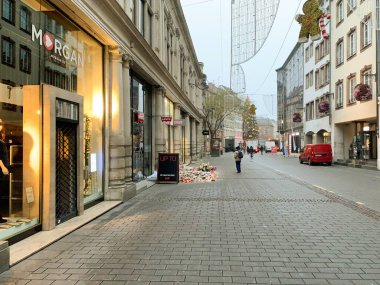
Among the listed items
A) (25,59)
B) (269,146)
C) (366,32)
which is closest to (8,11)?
(25,59)

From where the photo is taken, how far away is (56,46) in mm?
7980

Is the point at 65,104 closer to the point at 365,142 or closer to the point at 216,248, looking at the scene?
the point at 216,248

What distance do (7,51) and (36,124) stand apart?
4.42 ft

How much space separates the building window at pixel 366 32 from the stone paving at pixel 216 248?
18671 mm

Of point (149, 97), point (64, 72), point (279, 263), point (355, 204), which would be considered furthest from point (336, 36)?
point (279, 263)

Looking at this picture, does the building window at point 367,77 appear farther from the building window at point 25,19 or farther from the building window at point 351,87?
the building window at point 25,19

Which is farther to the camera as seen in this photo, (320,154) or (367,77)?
(320,154)

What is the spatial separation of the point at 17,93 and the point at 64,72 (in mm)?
2000

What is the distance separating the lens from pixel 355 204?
10.2 metres

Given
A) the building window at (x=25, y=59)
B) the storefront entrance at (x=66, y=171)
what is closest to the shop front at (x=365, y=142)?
the storefront entrance at (x=66, y=171)

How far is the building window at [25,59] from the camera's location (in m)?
6.69

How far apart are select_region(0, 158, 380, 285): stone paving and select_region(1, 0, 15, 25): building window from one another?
3796 mm

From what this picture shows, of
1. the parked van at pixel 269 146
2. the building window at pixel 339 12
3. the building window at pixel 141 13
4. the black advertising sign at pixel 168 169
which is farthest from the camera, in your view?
the parked van at pixel 269 146

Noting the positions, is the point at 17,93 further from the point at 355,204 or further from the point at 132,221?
the point at 355,204
